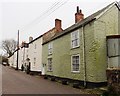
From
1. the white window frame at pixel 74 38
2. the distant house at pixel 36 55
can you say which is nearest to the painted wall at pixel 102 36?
the white window frame at pixel 74 38

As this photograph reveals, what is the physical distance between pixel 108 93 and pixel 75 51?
8.32 metres

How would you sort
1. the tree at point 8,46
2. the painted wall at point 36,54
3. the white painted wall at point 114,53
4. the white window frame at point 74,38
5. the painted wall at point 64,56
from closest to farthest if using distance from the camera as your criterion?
the white painted wall at point 114,53
the painted wall at point 64,56
the white window frame at point 74,38
the painted wall at point 36,54
the tree at point 8,46

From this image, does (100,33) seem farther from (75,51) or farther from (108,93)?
(108,93)

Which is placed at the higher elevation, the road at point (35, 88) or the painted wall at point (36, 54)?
the painted wall at point (36, 54)

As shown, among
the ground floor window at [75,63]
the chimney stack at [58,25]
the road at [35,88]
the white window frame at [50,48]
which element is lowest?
the road at [35,88]

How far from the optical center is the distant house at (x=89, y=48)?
1772 cm

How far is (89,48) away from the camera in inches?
726

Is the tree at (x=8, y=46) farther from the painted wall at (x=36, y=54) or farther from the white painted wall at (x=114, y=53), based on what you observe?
the white painted wall at (x=114, y=53)

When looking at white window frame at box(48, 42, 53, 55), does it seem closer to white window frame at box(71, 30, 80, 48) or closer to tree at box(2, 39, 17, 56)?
white window frame at box(71, 30, 80, 48)

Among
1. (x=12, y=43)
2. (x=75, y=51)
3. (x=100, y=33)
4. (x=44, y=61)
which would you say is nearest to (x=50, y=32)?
(x=44, y=61)

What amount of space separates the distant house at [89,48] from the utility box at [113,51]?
0.43m

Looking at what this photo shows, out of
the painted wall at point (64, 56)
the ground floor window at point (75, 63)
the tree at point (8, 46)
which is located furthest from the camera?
the tree at point (8, 46)

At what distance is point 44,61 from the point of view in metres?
32.9

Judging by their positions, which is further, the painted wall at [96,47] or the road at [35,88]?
the painted wall at [96,47]
